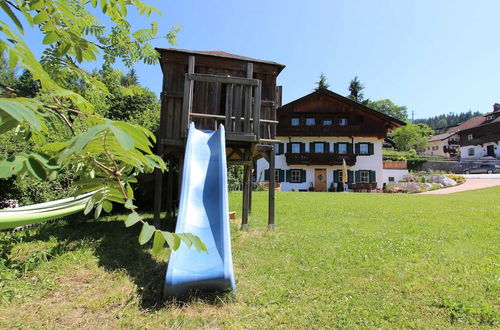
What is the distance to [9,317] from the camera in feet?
10.6

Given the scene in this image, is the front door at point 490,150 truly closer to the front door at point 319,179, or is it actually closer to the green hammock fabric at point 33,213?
the front door at point 319,179

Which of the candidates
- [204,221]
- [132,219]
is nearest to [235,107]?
[204,221]

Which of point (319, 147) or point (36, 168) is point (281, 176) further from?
Answer: point (36, 168)

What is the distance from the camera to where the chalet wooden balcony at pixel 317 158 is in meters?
27.7

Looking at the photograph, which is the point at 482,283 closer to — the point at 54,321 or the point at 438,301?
the point at 438,301

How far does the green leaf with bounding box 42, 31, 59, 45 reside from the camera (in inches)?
53.9

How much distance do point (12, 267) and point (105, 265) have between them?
4.23 ft

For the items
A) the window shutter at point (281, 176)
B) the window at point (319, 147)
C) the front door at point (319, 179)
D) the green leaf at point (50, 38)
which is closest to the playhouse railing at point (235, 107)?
the green leaf at point (50, 38)

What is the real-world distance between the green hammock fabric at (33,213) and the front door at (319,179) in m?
25.3

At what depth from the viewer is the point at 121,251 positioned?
18.5 feet

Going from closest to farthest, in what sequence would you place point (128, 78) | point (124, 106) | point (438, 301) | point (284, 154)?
point (438, 301) < point (284, 154) < point (124, 106) < point (128, 78)

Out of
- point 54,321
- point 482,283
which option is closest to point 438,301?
point 482,283

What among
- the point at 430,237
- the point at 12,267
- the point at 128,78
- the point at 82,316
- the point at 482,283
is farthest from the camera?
the point at 128,78

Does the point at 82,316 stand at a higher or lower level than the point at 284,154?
lower
